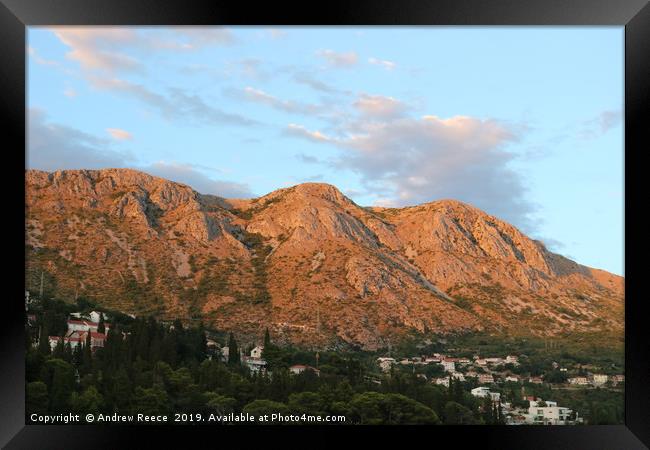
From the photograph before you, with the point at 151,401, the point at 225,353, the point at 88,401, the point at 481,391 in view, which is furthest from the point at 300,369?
the point at 88,401

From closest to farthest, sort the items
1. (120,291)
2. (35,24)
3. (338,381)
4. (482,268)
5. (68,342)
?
(35,24) < (68,342) < (338,381) < (120,291) < (482,268)

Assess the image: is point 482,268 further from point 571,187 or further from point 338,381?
point 338,381

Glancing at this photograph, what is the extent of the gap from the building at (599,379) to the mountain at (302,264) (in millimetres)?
3795

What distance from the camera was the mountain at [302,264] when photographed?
100ft

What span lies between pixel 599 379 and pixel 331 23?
94.6ft

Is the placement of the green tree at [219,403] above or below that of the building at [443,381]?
above

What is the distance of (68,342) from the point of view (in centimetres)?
2273

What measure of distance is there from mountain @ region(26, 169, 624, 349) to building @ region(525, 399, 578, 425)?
184 inches

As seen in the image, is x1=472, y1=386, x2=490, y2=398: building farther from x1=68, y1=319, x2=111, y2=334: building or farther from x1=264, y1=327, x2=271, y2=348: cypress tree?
x1=68, y1=319, x2=111, y2=334: building

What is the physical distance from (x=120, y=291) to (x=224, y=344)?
292 inches

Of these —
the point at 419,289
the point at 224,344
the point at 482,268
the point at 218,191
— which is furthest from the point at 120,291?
the point at 482,268

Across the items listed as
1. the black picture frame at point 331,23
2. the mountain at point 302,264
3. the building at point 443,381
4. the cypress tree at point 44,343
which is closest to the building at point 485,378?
the building at point 443,381

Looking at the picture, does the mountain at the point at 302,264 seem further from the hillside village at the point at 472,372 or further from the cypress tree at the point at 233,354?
the cypress tree at the point at 233,354

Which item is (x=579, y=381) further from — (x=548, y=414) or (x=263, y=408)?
(x=263, y=408)
